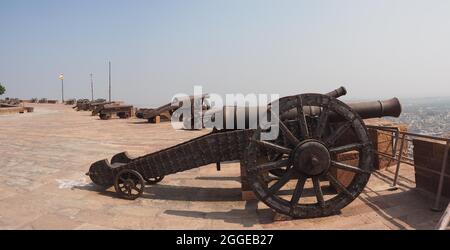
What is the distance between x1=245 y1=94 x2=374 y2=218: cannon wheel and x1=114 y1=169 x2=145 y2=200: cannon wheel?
2.06m

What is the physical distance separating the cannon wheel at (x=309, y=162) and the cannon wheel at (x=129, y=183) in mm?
2055

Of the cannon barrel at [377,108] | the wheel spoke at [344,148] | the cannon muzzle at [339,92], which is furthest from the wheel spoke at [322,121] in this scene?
the cannon barrel at [377,108]

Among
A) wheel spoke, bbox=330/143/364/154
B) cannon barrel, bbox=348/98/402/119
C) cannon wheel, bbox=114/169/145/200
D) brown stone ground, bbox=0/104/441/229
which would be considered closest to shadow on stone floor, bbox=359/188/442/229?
brown stone ground, bbox=0/104/441/229

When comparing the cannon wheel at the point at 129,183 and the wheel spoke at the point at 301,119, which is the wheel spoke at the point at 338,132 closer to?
the wheel spoke at the point at 301,119

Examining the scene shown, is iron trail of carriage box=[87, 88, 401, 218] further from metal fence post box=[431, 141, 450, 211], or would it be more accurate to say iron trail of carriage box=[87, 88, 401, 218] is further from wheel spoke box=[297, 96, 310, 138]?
metal fence post box=[431, 141, 450, 211]

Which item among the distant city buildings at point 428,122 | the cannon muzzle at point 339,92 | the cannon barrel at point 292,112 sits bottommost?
the distant city buildings at point 428,122

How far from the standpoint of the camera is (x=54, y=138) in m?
13.3

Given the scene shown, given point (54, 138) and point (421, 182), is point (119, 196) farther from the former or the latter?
point (54, 138)

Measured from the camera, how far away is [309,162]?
16.0 feet

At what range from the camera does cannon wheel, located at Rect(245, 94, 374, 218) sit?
490 centimetres

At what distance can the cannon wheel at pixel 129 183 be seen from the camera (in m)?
6.04
